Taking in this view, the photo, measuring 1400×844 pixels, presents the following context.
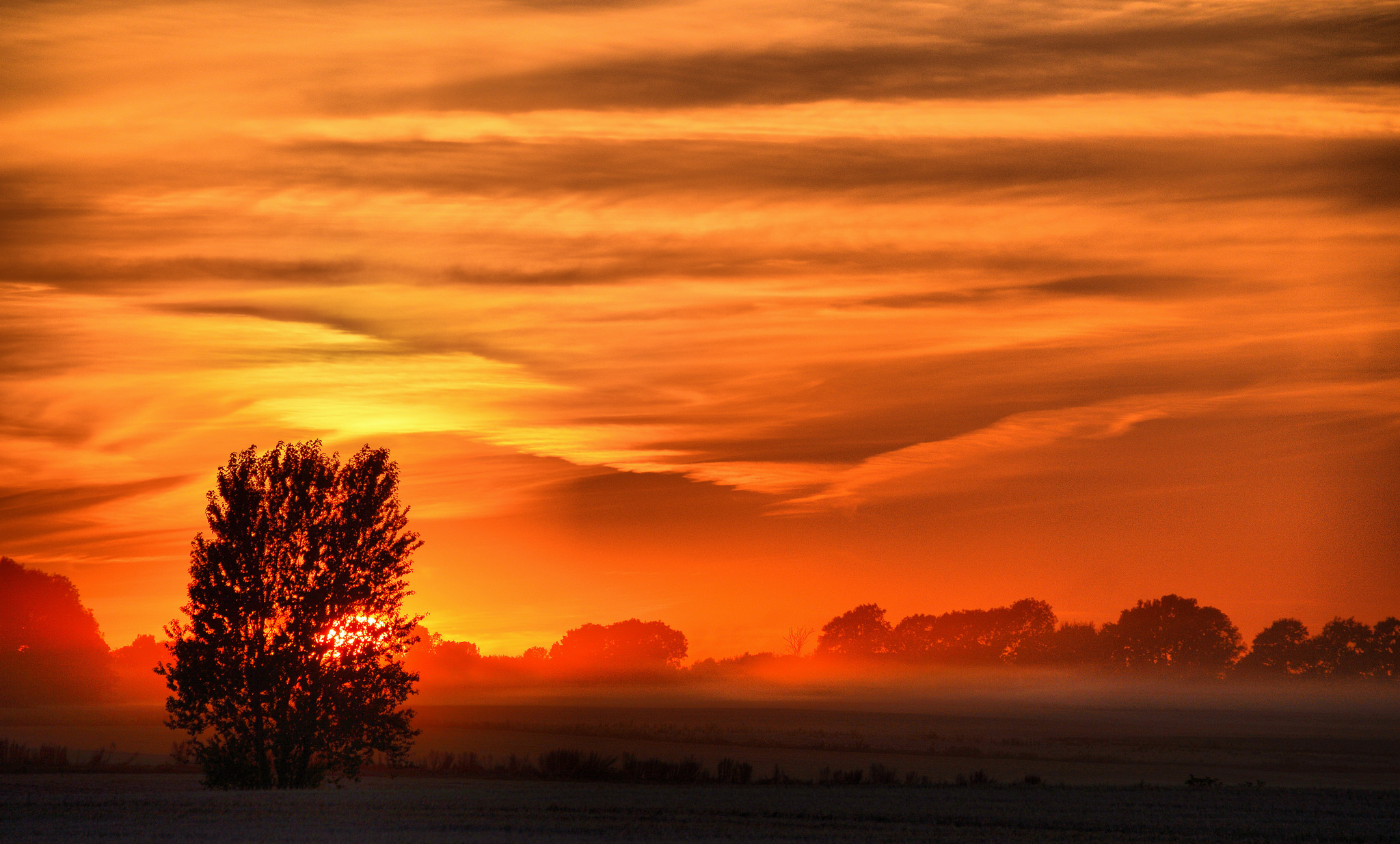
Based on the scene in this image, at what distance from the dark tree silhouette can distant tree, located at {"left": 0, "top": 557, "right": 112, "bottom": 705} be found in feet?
350

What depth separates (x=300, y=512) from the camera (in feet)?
192

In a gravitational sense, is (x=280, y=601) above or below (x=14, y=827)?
above

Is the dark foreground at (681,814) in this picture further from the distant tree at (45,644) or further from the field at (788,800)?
the distant tree at (45,644)

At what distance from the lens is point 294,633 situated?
56.2 m

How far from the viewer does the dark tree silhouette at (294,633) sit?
2190 inches

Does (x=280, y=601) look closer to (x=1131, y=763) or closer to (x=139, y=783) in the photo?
(x=139, y=783)

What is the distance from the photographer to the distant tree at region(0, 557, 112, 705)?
5792 inches

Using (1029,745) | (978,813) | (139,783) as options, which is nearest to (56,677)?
(139,783)

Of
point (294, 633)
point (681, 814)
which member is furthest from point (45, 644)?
point (681, 814)

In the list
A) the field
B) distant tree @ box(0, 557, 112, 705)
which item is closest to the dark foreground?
the field

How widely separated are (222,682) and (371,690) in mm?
6709

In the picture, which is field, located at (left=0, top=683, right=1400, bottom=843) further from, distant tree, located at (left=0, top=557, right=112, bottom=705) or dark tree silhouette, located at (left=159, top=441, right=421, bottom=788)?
distant tree, located at (left=0, top=557, right=112, bottom=705)

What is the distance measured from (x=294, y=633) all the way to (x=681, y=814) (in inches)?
855

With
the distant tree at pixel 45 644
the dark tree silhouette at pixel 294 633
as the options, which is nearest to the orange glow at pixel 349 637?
the dark tree silhouette at pixel 294 633
